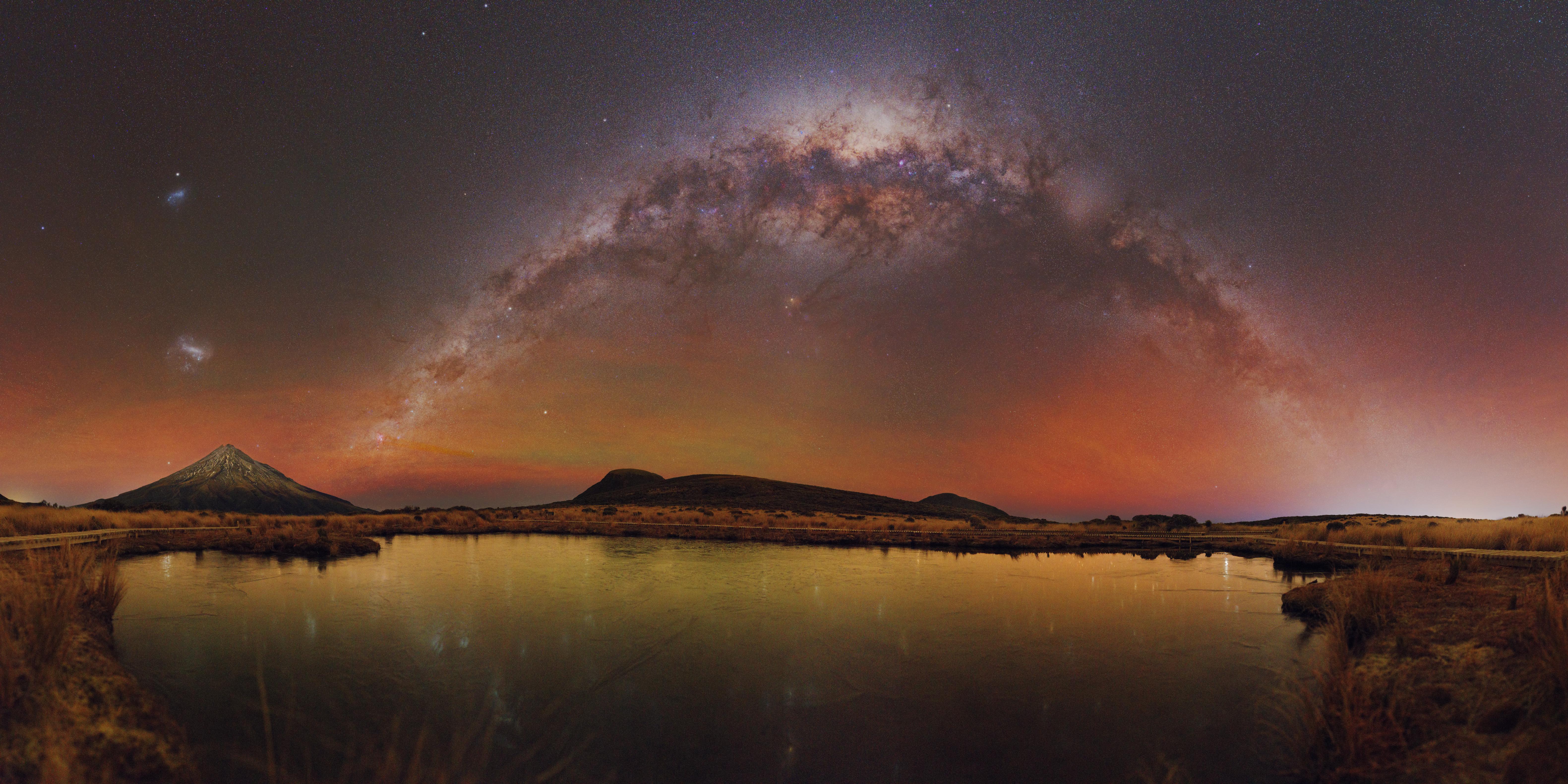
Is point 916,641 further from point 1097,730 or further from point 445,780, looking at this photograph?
point 445,780

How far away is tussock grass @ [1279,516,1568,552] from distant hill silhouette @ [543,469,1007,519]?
54.5 metres

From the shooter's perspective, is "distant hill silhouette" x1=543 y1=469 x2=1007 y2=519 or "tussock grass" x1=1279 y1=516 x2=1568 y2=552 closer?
"tussock grass" x1=1279 y1=516 x2=1568 y2=552

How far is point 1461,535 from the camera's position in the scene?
883 inches

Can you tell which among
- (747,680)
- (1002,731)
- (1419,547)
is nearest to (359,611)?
(747,680)

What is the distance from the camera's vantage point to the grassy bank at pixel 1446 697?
4.98 metres

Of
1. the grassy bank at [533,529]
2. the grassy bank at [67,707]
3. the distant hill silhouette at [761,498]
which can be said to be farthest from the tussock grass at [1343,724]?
the distant hill silhouette at [761,498]

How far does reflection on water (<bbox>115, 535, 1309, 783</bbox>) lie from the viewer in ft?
22.3

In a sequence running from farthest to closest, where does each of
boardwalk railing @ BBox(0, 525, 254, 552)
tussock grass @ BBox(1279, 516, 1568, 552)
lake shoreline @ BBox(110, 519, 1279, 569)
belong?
lake shoreline @ BBox(110, 519, 1279, 569), boardwalk railing @ BBox(0, 525, 254, 552), tussock grass @ BBox(1279, 516, 1568, 552)

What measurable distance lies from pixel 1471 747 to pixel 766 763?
6.38m

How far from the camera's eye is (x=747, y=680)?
30.9ft

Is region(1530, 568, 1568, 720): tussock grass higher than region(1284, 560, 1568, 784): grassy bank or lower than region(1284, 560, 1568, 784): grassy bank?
higher

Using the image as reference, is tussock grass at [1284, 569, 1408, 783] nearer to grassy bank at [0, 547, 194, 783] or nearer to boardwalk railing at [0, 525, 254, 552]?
grassy bank at [0, 547, 194, 783]

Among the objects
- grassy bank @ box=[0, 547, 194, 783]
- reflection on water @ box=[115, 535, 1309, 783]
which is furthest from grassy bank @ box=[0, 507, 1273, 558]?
grassy bank @ box=[0, 547, 194, 783]

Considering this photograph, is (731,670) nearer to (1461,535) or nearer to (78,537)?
(78,537)
